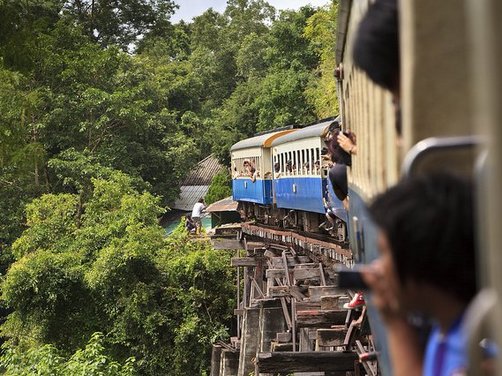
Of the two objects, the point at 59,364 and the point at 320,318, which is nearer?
the point at 320,318

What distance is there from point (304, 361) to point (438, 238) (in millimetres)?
7045

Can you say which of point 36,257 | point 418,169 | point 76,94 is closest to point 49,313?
Answer: point 36,257

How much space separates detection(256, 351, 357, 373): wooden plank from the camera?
7.96 metres

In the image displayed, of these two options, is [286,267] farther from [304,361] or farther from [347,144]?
[347,144]

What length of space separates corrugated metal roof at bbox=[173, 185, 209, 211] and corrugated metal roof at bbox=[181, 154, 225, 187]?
0.19 meters

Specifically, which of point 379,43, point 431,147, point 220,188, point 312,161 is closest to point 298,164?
point 312,161

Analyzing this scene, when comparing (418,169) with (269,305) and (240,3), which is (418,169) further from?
(240,3)

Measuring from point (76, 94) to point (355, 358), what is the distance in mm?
21777

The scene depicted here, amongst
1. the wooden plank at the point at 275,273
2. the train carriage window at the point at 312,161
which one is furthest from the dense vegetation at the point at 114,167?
the train carriage window at the point at 312,161

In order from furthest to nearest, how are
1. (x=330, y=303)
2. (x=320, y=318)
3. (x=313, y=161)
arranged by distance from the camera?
(x=313, y=161), (x=330, y=303), (x=320, y=318)

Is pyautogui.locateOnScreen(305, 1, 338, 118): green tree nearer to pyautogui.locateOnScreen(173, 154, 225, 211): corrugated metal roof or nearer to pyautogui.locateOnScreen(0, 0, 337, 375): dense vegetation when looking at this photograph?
pyautogui.locateOnScreen(0, 0, 337, 375): dense vegetation

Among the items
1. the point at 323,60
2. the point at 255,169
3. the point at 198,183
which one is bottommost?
the point at 255,169

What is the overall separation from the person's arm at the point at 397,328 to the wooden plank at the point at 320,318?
8104 millimetres

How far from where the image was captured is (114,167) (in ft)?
93.2
